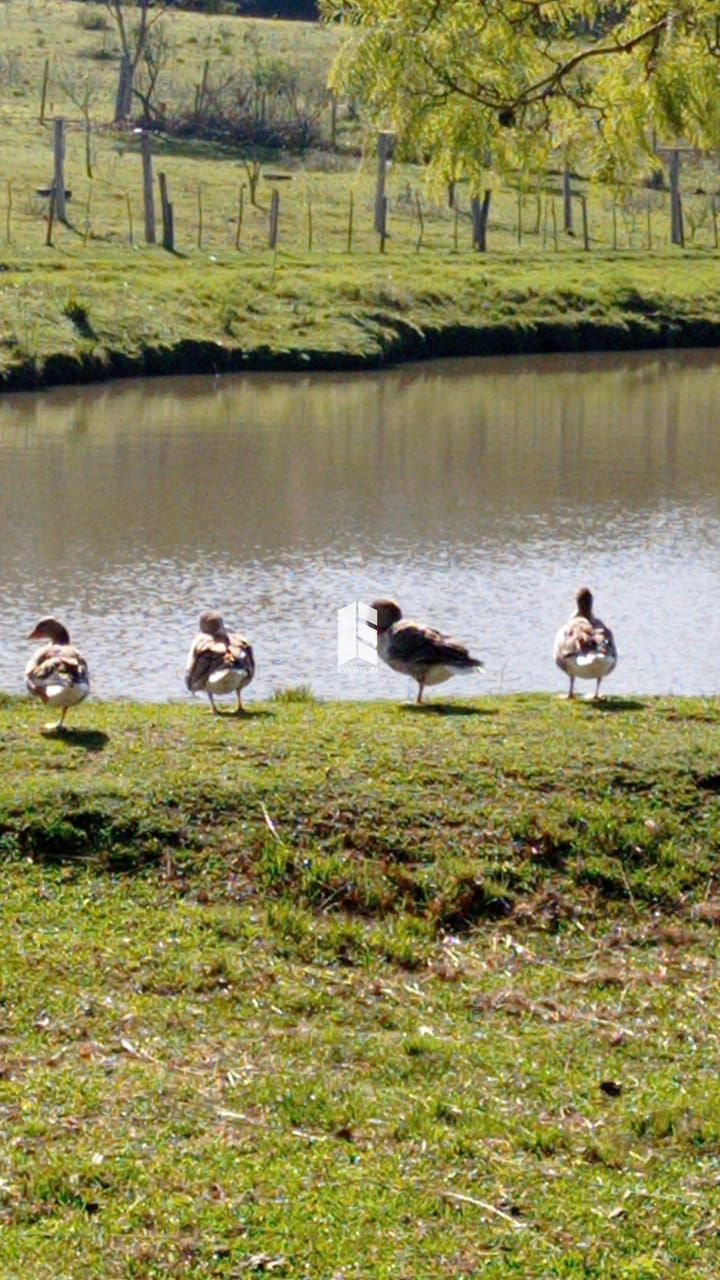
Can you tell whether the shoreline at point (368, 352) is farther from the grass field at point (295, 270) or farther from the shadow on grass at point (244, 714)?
the shadow on grass at point (244, 714)

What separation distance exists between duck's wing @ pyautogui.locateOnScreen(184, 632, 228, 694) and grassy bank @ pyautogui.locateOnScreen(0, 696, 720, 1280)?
0.54 metres

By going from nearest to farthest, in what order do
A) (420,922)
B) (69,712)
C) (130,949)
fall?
(130,949) → (420,922) → (69,712)

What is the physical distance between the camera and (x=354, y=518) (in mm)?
26344

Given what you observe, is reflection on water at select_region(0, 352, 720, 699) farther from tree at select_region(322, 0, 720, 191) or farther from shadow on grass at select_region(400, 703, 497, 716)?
tree at select_region(322, 0, 720, 191)

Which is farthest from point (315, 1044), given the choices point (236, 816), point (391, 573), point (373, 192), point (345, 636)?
point (373, 192)

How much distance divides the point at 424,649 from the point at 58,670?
286 cm

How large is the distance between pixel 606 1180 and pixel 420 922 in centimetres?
299

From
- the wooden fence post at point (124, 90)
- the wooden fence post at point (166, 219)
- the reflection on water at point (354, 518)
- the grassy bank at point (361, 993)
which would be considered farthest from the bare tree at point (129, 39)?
the grassy bank at point (361, 993)

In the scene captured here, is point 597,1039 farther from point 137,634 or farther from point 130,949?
point 137,634

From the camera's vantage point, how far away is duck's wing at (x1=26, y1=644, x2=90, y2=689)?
42.1ft

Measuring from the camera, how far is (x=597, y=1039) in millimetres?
8750

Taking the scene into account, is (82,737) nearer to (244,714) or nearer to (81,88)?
(244,714)

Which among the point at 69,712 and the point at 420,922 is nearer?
the point at 420,922

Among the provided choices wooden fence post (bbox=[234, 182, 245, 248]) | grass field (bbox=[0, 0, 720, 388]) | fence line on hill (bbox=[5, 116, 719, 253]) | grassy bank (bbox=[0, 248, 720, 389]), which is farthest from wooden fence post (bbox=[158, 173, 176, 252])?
wooden fence post (bbox=[234, 182, 245, 248])
